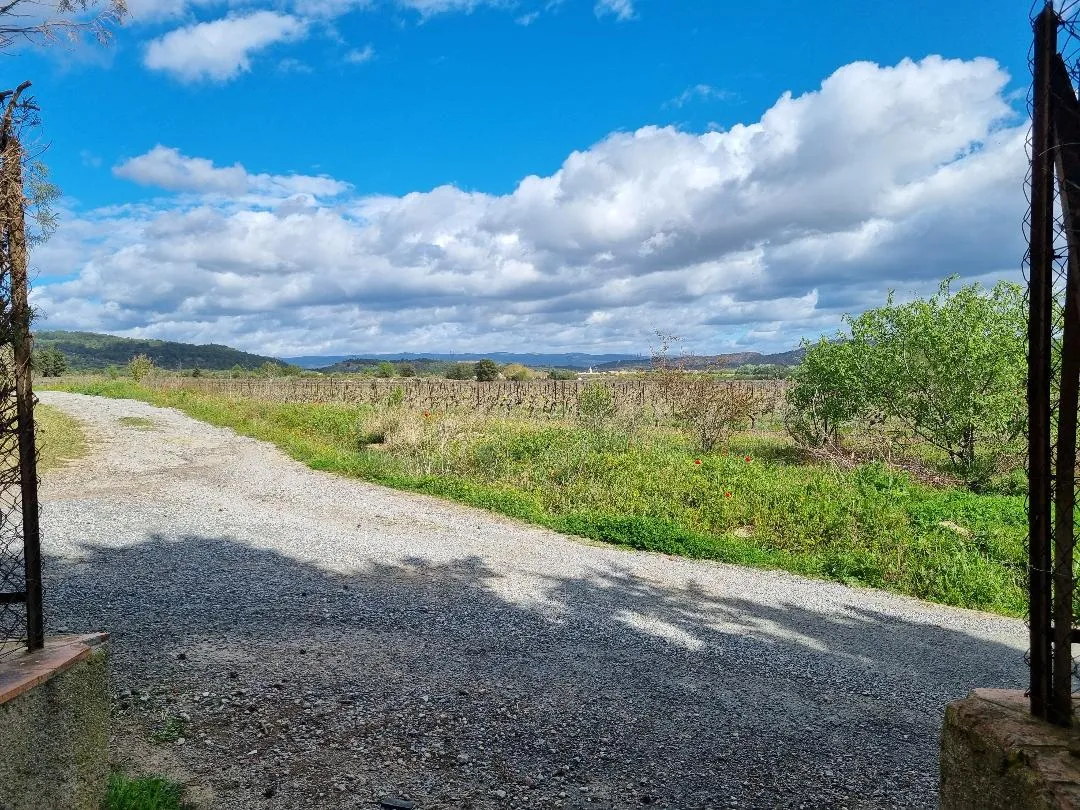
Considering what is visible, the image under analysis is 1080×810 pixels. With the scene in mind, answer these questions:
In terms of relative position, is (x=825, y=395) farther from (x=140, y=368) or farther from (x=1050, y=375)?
(x=140, y=368)

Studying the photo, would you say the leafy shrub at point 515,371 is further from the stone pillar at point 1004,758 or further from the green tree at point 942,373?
the stone pillar at point 1004,758

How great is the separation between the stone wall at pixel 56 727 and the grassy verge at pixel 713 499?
20.8 ft

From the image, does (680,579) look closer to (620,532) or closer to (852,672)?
(620,532)

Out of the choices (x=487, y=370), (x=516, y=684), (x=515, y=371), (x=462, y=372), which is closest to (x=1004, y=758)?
(x=516, y=684)

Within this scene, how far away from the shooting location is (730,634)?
552 centimetres

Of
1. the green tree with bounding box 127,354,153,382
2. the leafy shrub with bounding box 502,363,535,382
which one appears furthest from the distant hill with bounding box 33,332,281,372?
the leafy shrub with bounding box 502,363,535,382

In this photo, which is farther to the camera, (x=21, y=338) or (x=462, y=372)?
(x=462, y=372)

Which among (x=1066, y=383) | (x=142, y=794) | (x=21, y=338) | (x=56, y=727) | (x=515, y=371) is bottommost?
(x=142, y=794)

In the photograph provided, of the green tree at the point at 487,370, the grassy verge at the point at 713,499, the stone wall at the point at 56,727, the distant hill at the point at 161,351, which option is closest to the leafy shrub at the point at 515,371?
the green tree at the point at 487,370

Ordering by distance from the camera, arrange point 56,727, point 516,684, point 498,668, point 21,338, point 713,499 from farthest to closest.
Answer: point 713,499 < point 498,668 < point 516,684 < point 21,338 < point 56,727

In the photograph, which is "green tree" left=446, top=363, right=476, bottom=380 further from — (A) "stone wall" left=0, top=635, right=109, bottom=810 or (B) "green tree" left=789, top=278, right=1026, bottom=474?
(A) "stone wall" left=0, top=635, right=109, bottom=810

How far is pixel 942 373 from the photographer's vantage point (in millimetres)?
12758

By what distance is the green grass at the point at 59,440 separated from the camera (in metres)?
12.5

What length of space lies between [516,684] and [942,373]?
1156 cm
